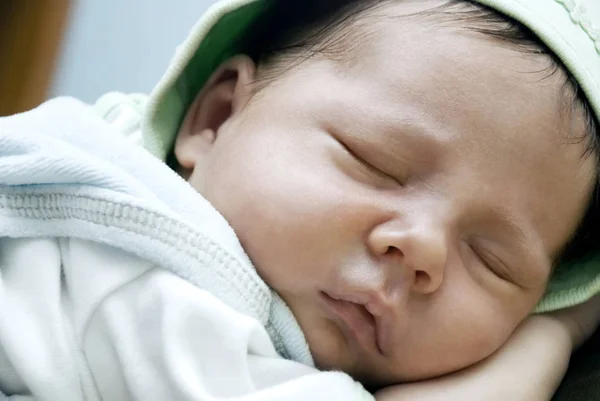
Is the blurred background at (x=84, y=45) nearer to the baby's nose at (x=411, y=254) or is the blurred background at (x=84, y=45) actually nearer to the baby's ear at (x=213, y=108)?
the baby's ear at (x=213, y=108)

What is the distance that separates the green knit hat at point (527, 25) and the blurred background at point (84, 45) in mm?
573

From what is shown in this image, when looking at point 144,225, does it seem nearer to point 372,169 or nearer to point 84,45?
point 372,169

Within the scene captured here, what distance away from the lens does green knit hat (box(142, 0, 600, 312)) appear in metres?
0.72

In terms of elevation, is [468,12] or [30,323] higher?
Answer: [468,12]

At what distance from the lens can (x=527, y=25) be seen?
713 mm

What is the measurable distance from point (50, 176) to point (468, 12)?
1.53ft

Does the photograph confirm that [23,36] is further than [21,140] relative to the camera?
Yes

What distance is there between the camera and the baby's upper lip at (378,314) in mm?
632

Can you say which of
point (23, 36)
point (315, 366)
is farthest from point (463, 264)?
point (23, 36)

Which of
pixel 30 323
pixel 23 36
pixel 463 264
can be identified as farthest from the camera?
pixel 23 36

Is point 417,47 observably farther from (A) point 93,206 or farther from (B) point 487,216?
(A) point 93,206

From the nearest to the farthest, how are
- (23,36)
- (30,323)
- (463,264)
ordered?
1. (30,323)
2. (463,264)
3. (23,36)

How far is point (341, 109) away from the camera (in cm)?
69

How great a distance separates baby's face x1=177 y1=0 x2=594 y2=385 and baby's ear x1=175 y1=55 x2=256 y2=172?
9 cm
